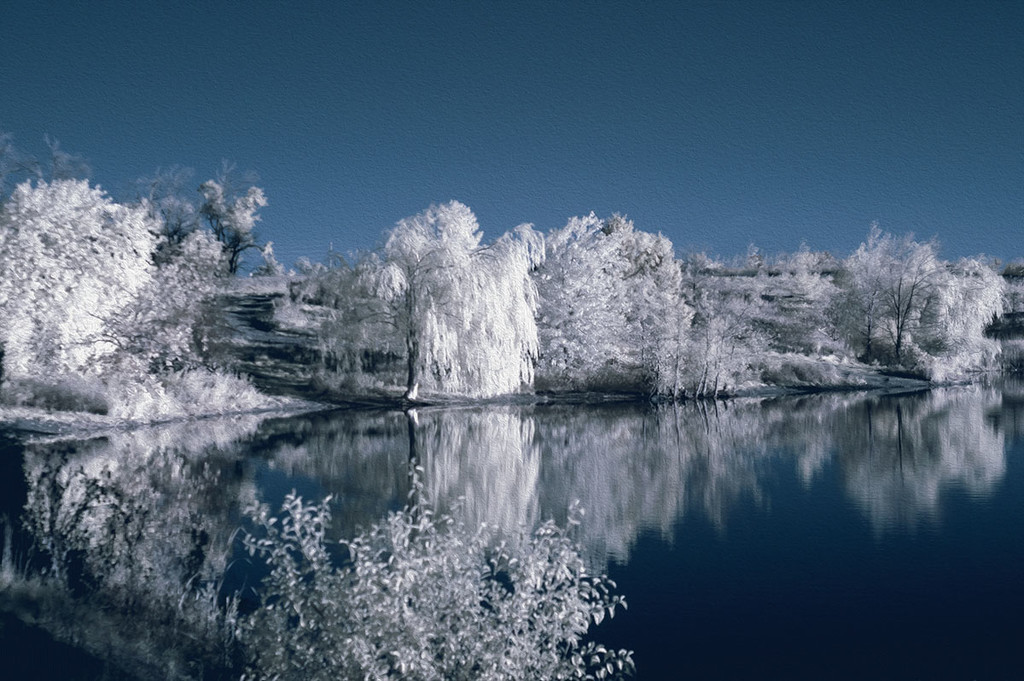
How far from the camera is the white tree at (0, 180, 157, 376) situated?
2520cm

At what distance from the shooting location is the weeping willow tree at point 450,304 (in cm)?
3188

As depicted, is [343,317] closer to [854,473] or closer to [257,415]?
[257,415]

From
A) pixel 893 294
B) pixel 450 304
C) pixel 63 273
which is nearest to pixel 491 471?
pixel 450 304

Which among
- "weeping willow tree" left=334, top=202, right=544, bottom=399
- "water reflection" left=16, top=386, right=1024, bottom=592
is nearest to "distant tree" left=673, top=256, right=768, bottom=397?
"water reflection" left=16, top=386, right=1024, bottom=592

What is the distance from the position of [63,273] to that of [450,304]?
14187 mm

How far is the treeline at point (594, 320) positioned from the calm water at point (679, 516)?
6.75 m

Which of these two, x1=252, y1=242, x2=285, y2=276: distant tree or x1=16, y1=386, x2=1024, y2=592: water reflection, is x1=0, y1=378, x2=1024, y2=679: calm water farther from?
x1=252, y1=242, x2=285, y2=276: distant tree

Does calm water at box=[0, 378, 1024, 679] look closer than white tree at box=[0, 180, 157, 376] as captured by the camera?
Yes

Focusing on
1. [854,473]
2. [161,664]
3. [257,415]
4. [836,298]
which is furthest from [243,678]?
[836,298]

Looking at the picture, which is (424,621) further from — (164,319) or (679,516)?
(164,319)

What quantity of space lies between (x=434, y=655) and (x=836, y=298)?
181 feet

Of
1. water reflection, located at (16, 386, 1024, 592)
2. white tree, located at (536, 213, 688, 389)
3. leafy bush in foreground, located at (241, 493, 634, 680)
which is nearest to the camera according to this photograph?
leafy bush in foreground, located at (241, 493, 634, 680)

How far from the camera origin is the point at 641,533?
1223 centimetres

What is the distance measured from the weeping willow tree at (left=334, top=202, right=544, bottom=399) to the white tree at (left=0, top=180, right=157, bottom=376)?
9183mm
